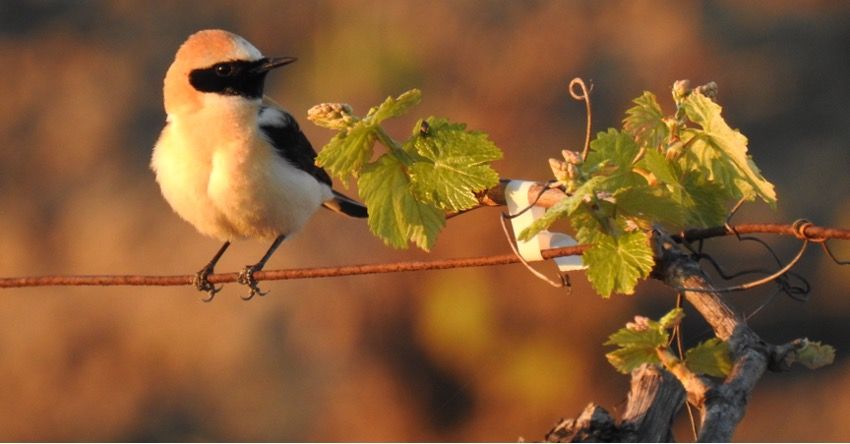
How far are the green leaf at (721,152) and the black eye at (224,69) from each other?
2358 millimetres

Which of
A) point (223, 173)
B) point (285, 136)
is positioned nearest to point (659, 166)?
point (223, 173)

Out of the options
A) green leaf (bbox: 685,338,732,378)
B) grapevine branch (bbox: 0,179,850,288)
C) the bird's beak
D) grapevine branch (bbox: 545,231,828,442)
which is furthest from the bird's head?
green leaf (bbox: 685,338,732,378)

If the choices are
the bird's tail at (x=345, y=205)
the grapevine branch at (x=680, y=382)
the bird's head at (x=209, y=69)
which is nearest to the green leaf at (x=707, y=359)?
the grapevine branch at (x=680, y=382)

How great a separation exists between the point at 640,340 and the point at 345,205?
3077mm

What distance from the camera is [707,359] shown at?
2.55m

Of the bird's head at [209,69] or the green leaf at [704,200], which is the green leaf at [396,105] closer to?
the green leaf at [704,200]

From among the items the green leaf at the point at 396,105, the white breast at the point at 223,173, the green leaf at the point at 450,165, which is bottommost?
the white breast at the point at 223,173

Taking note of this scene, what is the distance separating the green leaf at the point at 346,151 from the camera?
8.89 ft

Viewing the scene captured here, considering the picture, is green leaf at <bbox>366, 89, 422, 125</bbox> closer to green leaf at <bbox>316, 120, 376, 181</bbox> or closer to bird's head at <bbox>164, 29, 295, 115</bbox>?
green leaf at <bbox>316, 120, 376, 181</bbox>

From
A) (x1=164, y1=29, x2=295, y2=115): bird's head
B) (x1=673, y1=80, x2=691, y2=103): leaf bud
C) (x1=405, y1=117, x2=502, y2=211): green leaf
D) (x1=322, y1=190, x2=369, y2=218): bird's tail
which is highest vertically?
(x1=673, y1=80, x2=691, y2=103): leaf bud

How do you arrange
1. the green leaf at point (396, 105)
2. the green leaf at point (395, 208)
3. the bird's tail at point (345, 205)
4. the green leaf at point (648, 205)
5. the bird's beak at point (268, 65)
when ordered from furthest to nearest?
the bird's tail at point (345, 205), the bird's beak at point (268, 65), the green leaf at point (395, 208), the green leaf at point (396, 105), the green leaf at point (648, 205)

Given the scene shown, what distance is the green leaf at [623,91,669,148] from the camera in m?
2.65

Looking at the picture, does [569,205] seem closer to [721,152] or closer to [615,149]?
[615,149]

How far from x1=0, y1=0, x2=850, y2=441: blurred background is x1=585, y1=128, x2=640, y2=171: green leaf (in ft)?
14.9
